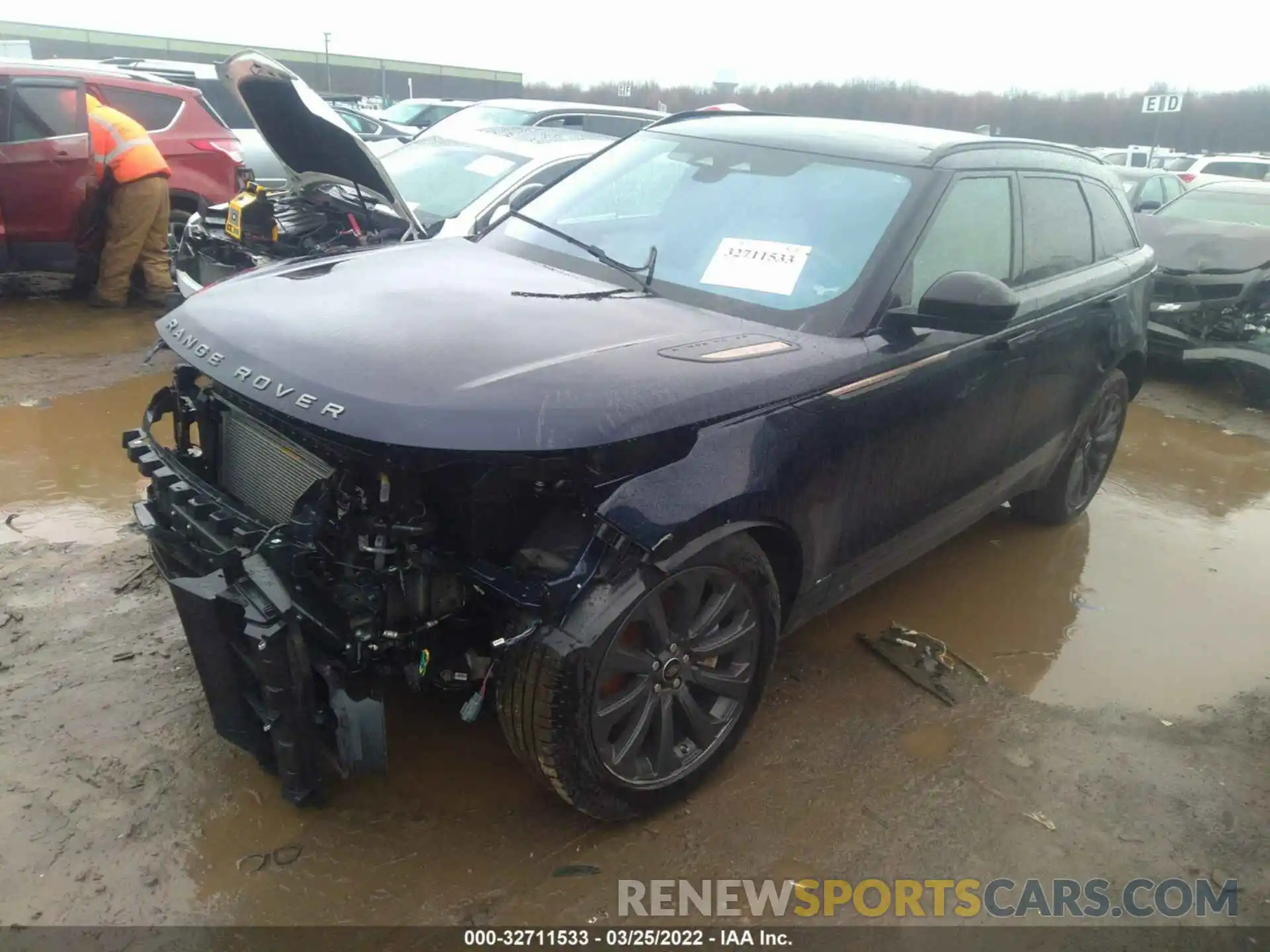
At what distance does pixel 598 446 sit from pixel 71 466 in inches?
147

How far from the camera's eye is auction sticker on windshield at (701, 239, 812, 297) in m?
2.98

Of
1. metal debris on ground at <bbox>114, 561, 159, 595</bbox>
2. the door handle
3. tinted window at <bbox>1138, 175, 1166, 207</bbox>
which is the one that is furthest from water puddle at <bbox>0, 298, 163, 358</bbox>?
tinted window at <bbox>1138, 175, 1166, 207</bbox>

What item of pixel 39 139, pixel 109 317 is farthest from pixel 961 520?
pixel 39 139

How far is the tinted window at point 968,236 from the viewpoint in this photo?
10.2 feet

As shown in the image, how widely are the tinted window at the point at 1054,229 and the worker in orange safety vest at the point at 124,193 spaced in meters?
6.64

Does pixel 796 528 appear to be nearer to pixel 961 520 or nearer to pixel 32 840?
pixel 961 520

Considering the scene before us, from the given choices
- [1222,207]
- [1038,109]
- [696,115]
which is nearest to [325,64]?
[1038,109]

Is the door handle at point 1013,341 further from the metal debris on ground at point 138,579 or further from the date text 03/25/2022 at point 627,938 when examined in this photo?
the metal debris on ground at point 138,579

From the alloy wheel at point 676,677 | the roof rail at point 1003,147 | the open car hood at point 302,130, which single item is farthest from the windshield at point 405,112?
the alloy wheel at point 676,677

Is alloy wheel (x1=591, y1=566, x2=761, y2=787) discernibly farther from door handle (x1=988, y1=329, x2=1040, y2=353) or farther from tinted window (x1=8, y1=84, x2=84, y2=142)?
tinted window (x1=8, y1=84, x2=84, y2=142)

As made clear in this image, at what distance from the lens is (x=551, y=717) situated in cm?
230

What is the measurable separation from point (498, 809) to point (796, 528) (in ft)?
3.86

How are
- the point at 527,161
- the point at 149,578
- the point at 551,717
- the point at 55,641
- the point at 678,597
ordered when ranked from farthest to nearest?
the point at 527,161 < the point at 149,578 < the point at 55,641 < the point at 678,597 < the point at 551,717

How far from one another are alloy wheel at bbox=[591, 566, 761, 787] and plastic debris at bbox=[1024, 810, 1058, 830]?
0.95 m
